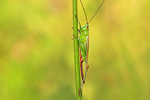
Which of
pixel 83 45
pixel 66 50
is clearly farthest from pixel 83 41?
pixel 66 50

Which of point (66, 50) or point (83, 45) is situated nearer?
point (83, 45)

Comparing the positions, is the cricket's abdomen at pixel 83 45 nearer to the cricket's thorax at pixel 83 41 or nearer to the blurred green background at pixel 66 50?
the cricket's thorax at pixel 83 41

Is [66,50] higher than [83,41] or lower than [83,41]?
Result: lower

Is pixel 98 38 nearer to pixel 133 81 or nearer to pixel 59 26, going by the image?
pixel 59 26

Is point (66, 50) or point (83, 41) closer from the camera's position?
point (83, 41)

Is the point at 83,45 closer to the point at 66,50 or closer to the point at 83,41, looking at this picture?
the point at 83,41

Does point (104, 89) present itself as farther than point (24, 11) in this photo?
No

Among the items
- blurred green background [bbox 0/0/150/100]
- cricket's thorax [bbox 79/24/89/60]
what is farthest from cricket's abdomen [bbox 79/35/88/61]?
blurred green background [bbox 0/0/150/100]

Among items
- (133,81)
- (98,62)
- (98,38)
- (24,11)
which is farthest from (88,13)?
(133,81)
